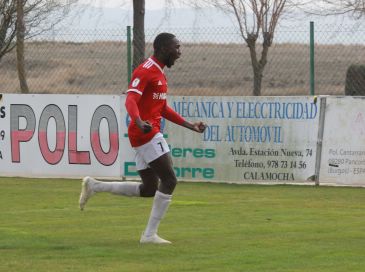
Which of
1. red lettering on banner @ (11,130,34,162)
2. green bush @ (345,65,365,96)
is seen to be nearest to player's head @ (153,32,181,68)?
red lettering on banner @ (11,130,34,162)

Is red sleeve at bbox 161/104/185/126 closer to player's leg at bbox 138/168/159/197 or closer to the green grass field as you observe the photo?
player's leg at bbox 138/168/159/197

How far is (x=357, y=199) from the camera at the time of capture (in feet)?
50.9

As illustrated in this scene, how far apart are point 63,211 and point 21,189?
354cm

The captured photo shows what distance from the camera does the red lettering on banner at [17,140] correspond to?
19359 mm

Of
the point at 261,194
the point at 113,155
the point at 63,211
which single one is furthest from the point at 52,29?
the point at 63,211

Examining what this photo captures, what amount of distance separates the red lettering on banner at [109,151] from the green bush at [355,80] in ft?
15.8

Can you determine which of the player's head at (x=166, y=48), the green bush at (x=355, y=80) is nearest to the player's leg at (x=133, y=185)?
the player's head at (x=166, y=48)

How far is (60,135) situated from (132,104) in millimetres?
9001

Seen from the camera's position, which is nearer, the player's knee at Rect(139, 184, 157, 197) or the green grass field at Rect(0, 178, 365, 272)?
the green grass field at Rect(0, 178, 365, 272)

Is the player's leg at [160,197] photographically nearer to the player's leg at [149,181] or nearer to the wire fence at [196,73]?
the player's leg at [149,181]

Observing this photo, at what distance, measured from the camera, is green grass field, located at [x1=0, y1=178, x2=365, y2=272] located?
9242mm

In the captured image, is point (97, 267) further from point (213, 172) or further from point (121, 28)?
point (121, 28)

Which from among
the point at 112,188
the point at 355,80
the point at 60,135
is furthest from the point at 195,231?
the point at 355,80

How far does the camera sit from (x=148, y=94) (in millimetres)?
10633
